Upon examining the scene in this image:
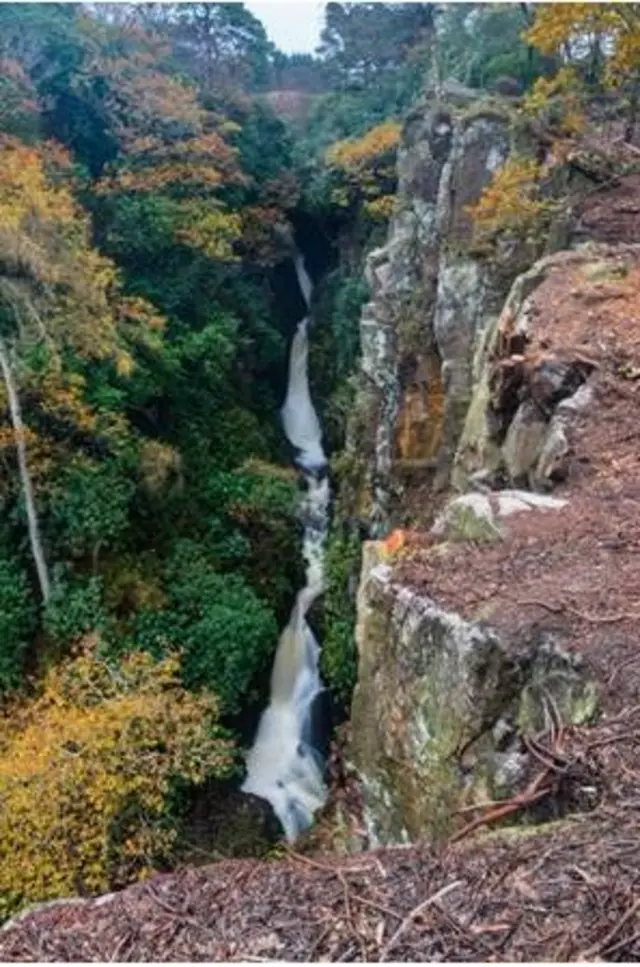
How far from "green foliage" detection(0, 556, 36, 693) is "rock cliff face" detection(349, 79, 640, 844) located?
5838 millimetres

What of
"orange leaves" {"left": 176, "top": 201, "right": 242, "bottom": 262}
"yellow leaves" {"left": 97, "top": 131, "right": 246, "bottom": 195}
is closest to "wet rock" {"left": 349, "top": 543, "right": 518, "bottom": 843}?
"orange leaves" {"left": 176, "top": 201, "right": 242, "bottom": 262}

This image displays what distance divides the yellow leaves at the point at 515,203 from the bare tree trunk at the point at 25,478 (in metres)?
6.47

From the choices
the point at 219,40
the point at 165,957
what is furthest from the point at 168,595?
the point at 219,40

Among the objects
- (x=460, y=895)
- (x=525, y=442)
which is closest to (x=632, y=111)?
(x=525, y=442)

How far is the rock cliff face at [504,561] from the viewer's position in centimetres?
497

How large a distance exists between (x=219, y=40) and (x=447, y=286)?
21.8m

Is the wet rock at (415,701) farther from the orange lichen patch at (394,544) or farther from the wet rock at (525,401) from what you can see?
the wet rock at (525,401)

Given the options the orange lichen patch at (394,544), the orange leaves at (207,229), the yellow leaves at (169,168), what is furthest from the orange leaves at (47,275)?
the orange lichen patch at (394,544)

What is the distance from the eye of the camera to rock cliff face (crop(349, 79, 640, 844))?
4.97m

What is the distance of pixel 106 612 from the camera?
13.0m

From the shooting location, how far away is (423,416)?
50.5ft

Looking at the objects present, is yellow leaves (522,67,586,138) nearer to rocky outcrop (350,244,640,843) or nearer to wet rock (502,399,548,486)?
rocky outcrop (350,244,640,843)

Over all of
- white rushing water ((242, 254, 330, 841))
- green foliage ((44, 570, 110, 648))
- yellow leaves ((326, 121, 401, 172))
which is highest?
yellow leaves ((326, 121, 401, 172))

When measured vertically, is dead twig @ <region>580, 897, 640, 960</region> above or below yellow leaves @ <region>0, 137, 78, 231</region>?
below
